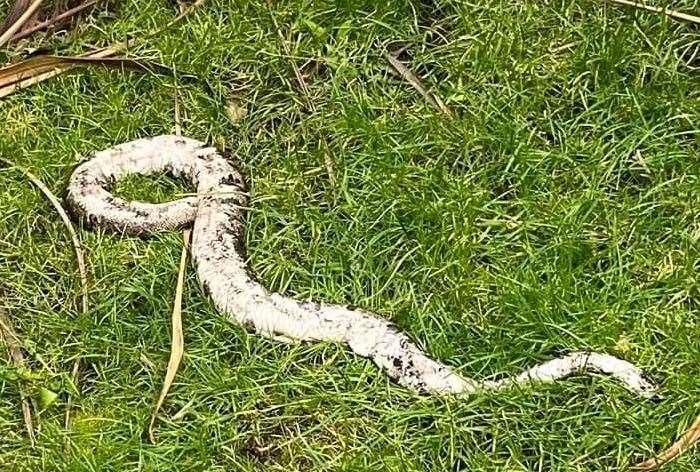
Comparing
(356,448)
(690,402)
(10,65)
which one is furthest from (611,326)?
(10,65)

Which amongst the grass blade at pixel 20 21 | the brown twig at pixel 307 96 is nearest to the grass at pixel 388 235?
the brown twig at pixel 307 96

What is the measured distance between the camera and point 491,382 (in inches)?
125

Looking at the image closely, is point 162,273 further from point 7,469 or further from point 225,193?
point 7,469

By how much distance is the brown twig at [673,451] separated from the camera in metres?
2.97

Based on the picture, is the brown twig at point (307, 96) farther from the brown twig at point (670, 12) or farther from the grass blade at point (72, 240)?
the brown twig at point (670, 12)

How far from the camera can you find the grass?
10.3 feet

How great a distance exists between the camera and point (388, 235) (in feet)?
11.7

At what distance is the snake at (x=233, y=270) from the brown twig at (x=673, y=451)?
15 centimetres

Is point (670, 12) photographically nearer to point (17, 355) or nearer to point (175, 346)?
point (175, 346)

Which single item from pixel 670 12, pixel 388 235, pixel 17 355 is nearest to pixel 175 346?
pixel 17 355

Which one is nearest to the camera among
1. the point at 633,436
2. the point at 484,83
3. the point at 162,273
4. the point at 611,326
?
the point at 633,436

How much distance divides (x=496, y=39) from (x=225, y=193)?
106cm

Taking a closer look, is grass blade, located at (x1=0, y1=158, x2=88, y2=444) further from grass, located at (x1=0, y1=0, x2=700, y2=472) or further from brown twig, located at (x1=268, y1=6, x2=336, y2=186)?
brown twig, located at (x1=268, y1=6, x2=336, y2=186)

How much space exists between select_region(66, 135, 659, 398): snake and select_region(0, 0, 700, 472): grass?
1.7 inches
